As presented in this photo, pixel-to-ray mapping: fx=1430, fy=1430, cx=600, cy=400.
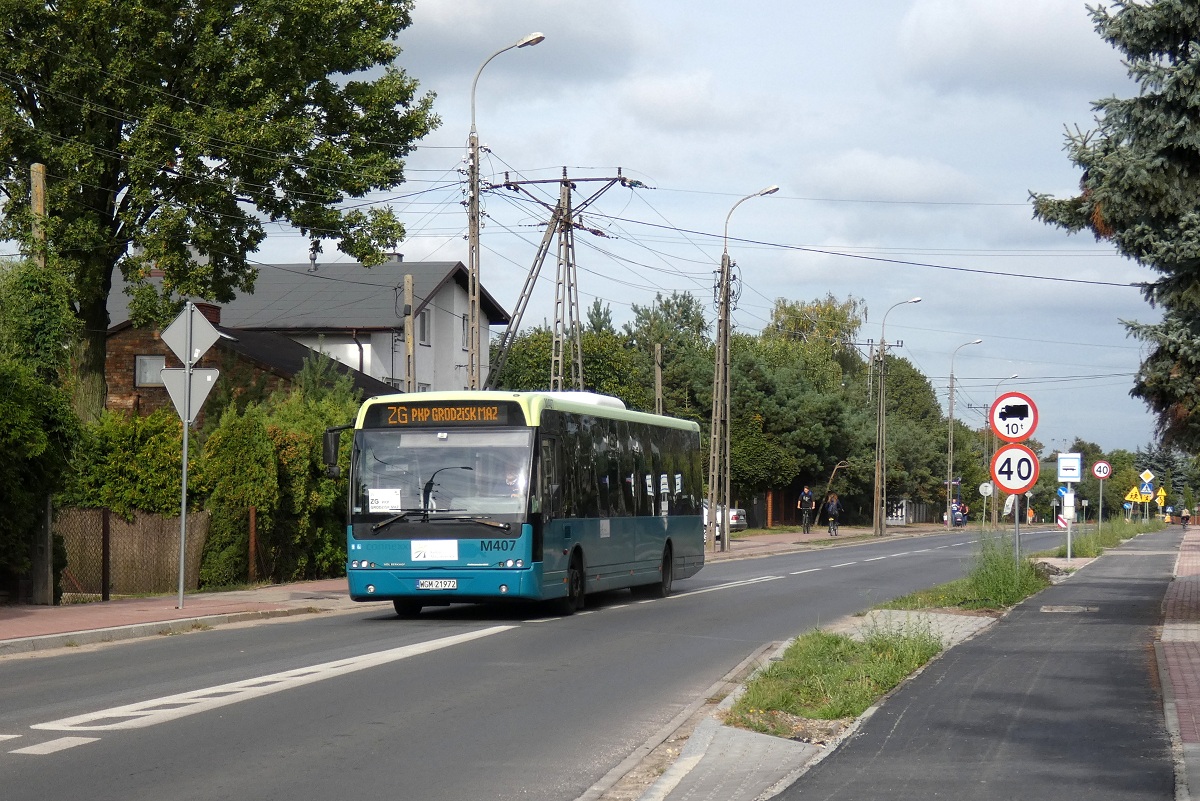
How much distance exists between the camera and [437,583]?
17.3 m

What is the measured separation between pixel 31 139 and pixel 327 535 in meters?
10.1

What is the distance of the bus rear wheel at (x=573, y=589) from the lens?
18672mm

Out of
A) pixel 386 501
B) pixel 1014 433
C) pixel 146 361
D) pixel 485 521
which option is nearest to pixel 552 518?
pixel 485 521

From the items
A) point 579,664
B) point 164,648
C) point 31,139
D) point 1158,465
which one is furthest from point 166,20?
point 1158,465

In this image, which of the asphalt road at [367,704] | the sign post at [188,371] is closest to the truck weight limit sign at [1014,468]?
the asphalt road at [367,704]

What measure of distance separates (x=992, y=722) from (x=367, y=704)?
4370 millimetres

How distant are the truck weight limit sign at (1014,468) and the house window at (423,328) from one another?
38.2m

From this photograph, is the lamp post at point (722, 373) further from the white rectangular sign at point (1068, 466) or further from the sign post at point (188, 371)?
the sign post at point (188, 371)

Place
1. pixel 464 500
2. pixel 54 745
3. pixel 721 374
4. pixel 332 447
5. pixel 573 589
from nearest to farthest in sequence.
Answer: pixel 54 745 → pixel 464 500 → pixel 332 447 → pixel 573 589 → pixel 721 374

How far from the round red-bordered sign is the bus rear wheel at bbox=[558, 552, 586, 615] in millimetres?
6204

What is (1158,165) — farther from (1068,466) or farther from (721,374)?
(721,374)

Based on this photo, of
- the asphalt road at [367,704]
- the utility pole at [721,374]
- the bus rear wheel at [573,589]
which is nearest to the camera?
the asphalt road at [367,704]

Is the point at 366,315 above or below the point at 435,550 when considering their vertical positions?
above

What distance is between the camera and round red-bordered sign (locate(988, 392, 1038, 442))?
66.1ft
